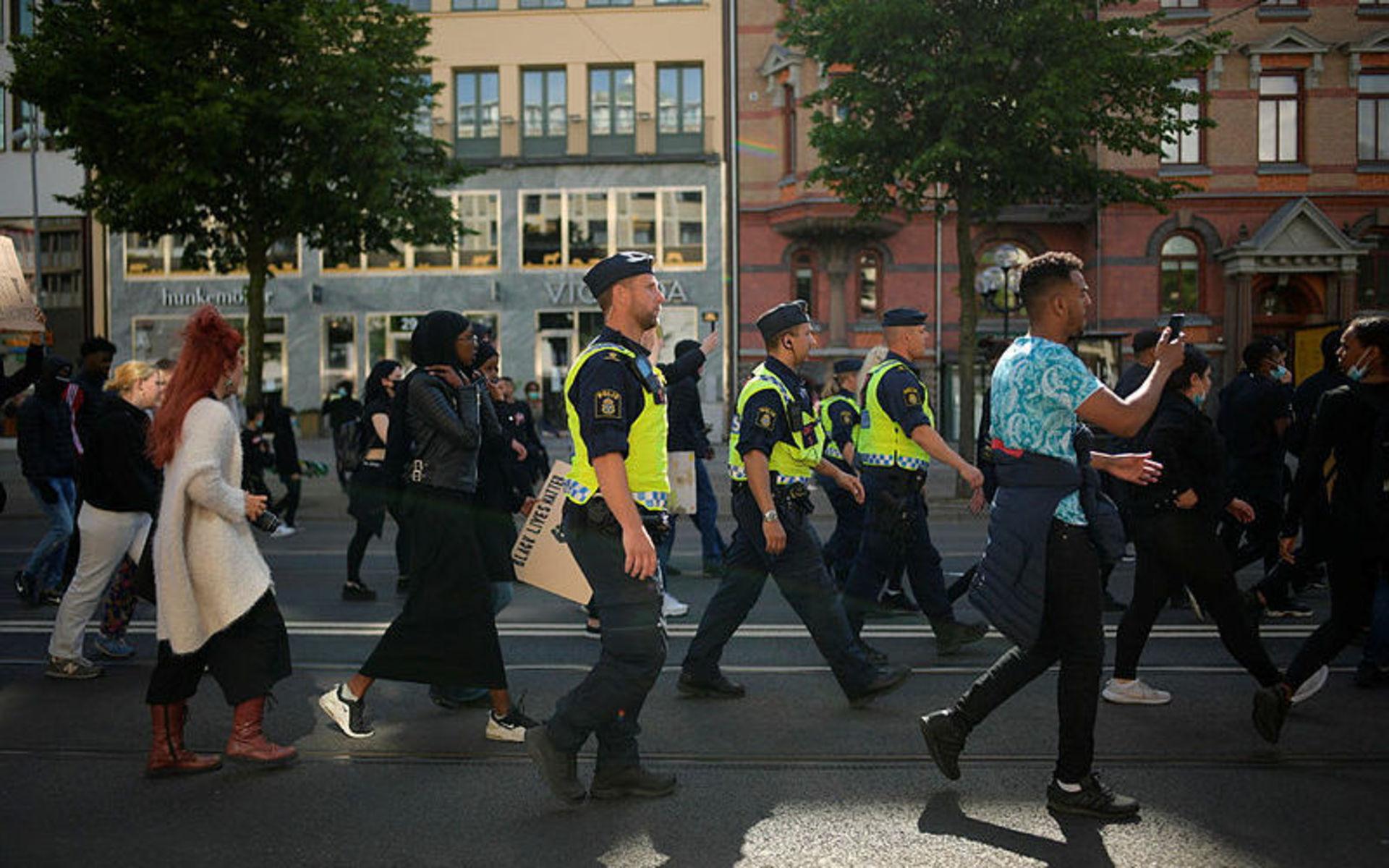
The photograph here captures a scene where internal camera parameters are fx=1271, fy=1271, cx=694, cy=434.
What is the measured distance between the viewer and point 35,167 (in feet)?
104

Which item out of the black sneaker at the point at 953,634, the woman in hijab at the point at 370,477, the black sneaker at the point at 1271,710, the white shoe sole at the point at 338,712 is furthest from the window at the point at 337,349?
the black sneaker at the point at 1271,710

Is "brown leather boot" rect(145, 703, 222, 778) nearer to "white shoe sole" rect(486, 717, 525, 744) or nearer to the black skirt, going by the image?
"white shoe sole" rect(486, 717, 525, 744)

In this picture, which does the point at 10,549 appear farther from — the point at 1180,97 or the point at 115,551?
the point at 1180,97

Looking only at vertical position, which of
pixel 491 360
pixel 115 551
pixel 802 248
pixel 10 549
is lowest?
pixel 10 549

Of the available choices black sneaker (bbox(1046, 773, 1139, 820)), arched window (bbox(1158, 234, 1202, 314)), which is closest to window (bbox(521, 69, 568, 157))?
arched window (bbox(1158, 234, 1202, 314))

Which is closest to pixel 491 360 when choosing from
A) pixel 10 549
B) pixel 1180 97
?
pixel 10 549

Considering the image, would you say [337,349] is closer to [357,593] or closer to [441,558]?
[357,593]

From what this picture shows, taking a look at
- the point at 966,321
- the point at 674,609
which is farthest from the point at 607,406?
the point at 966,321

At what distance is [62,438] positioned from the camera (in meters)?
9.49

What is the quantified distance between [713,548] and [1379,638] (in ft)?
17.4

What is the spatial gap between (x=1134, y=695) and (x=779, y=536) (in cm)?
191

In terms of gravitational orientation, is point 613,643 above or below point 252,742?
above

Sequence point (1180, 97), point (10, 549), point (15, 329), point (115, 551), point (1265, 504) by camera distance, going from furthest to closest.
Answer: point (1180, 97) → point (10, 549) → point (1265, 504) → point (115, 551) → point (15, 329)

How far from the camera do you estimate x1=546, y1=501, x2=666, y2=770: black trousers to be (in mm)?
4691
